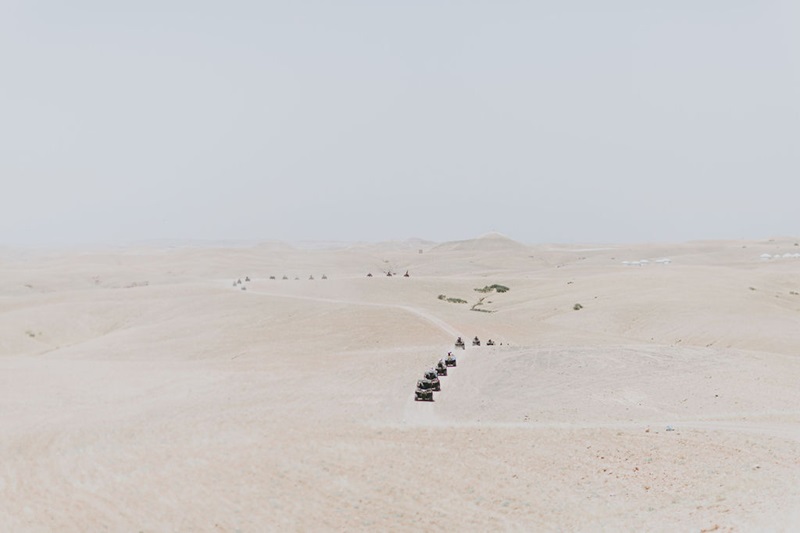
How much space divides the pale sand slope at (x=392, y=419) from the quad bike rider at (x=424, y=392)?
549 mm

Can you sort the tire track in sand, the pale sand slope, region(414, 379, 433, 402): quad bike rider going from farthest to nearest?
the tire track in sand
region(414, 379, 433, 402): quad bike rider
the pale sand slope

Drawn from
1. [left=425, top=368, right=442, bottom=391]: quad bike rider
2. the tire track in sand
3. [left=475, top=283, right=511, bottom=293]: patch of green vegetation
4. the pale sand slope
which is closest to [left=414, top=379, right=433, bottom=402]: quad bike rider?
[left=425, top=368, right=442, bottom=391]: quad bike rider

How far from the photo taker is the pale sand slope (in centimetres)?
1565

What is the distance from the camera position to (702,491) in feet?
50.1

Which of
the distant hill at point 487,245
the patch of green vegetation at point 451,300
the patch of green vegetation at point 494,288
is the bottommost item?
the patch of green vegetation at point 451,300

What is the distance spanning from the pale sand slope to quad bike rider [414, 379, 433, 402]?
1.80 ft

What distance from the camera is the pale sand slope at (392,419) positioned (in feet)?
51.3

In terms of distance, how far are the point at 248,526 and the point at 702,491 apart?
1073cm

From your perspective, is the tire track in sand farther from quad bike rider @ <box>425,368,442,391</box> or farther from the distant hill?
the distant hill

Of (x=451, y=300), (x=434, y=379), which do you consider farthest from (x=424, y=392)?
(x=451, y=300)

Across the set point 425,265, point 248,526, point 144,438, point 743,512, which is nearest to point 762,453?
point 743,512

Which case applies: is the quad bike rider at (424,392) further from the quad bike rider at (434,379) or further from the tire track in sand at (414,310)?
the tire track in sand at (414,310)

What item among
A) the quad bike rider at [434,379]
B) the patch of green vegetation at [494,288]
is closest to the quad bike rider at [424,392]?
the quad bike rider at [434,379]

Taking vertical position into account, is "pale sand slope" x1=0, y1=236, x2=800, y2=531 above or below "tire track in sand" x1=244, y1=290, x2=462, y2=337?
below
